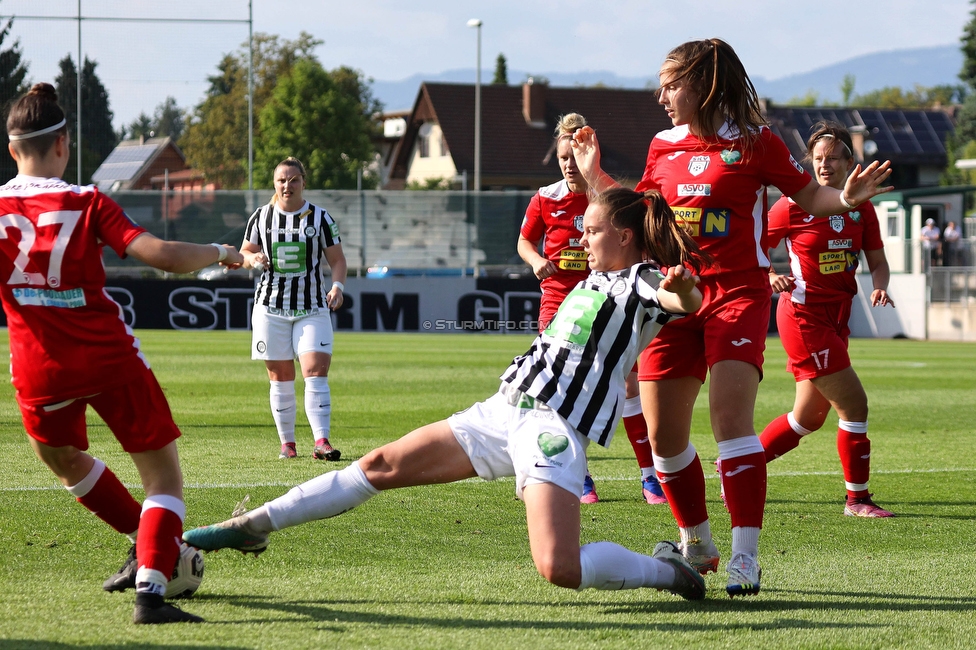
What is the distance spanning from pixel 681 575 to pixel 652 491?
2.39 m

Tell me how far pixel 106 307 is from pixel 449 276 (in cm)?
2239

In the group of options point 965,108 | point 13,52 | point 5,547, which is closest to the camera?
point 5,547

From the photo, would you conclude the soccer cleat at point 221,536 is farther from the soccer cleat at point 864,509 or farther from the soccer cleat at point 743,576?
the soccer cleat at point 864,509

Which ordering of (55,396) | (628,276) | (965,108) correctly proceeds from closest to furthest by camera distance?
1. (55,396)
2. (628,276)
3. (965,108)

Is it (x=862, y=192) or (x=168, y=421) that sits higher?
(x=862, y=192)

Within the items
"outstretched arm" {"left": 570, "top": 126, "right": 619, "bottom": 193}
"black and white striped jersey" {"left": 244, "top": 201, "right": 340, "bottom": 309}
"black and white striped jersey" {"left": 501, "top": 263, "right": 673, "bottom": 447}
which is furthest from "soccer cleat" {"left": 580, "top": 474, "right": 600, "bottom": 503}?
"black and white striped jersey" {"left": 244, "top": 201, "right": 340, "bottom": 309}

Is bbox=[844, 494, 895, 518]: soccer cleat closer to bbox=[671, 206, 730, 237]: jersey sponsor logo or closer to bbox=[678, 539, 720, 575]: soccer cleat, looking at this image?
bbox=[678, 539, 720, 575]: soccer cleat

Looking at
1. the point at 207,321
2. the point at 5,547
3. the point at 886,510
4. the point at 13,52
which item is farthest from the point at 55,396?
the point at 13,52

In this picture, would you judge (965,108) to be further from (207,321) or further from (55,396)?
(55,396)

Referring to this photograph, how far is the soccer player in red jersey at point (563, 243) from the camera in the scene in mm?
6789

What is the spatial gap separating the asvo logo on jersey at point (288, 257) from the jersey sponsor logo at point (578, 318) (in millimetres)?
4689

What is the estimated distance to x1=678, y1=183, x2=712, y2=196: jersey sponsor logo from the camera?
4.58 metres

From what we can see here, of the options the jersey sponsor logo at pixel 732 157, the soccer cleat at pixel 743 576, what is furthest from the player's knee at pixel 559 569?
the jersey sponsor logo at pixel 732 157

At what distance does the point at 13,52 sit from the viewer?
27359 mm
